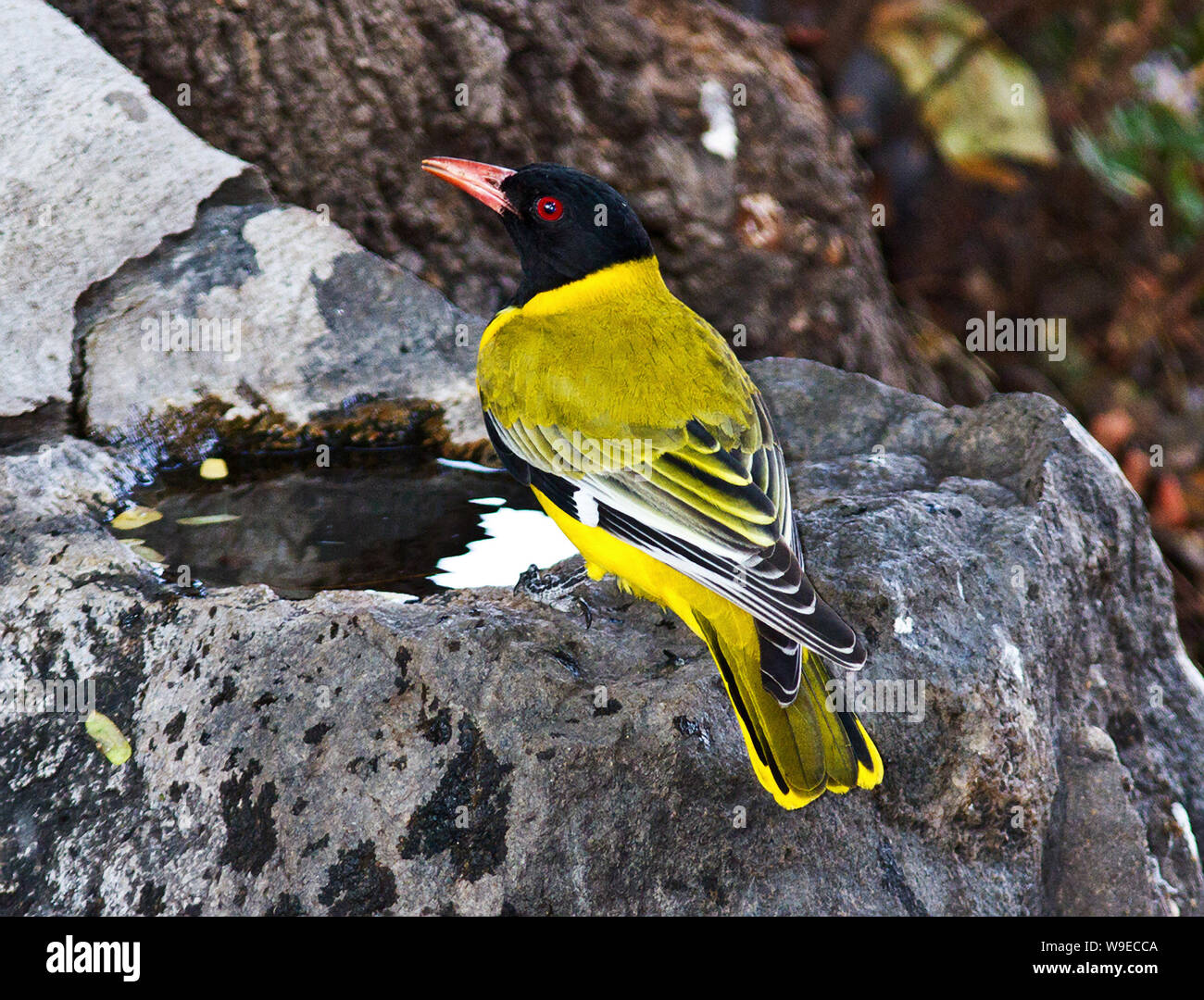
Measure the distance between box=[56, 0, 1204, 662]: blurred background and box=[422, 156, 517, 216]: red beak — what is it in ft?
3.99

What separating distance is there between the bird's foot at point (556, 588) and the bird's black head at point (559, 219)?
2.79 ft

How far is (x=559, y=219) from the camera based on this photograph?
11.2 feet

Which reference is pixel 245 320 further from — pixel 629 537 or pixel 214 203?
pixel 629 537

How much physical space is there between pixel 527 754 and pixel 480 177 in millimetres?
1795

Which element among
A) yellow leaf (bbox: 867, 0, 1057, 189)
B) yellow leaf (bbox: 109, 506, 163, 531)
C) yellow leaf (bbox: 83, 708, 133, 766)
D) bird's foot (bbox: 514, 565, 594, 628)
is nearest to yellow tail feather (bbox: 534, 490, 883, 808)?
bird's foot (bbox: 514, 565, 594, 628)

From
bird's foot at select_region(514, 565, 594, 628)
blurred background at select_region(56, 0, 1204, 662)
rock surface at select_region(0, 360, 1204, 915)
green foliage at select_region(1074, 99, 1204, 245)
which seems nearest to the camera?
rock surface at select_region(0, 360, 1204, 915)

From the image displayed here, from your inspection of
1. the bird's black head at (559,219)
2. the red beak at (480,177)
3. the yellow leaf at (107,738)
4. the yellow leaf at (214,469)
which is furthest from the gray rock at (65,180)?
the yellow leaf at (107,738)


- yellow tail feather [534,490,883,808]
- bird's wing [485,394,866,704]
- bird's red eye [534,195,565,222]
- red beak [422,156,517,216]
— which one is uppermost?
bird's red eye [534,195,565,222]

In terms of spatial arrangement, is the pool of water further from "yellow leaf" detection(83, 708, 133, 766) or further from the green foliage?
the green foliage

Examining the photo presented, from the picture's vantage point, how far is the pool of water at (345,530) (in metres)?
3.08

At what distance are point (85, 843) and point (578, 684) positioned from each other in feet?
3.48

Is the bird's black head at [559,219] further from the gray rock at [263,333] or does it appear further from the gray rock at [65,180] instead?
the gray rock at [65,180]

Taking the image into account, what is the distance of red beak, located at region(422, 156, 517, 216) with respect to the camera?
11.5 feet

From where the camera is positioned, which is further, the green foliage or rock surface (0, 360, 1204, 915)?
the green foliage
